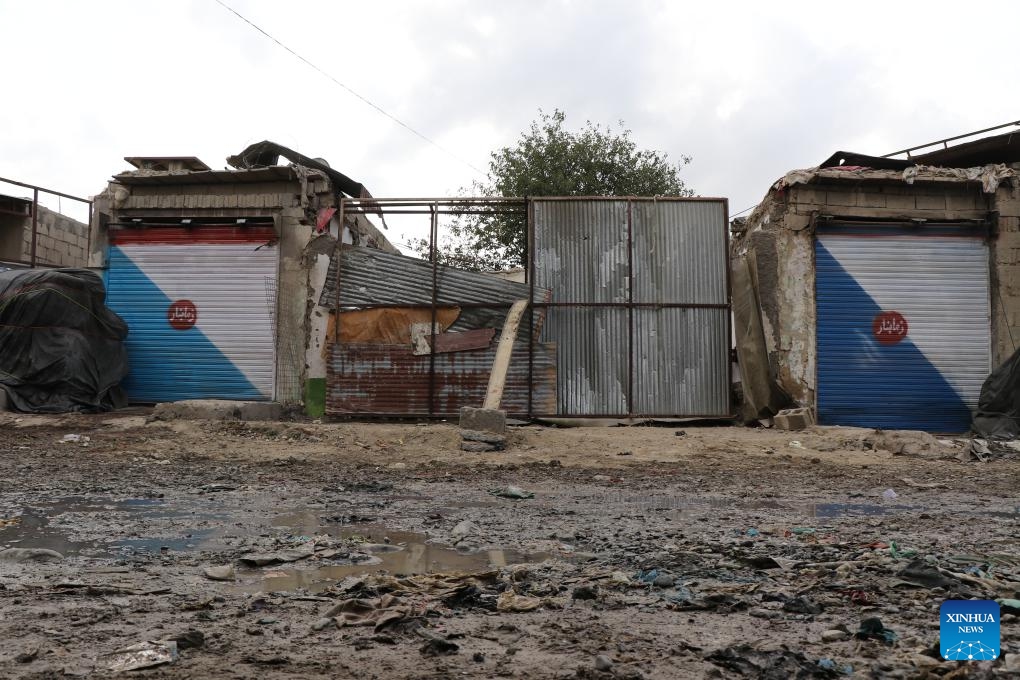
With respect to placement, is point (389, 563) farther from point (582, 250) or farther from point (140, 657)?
point (582, 250)

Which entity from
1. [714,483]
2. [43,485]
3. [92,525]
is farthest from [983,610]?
[43,485]

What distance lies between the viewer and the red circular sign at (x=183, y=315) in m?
12.8

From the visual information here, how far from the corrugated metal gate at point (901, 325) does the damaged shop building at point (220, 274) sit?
303 inches

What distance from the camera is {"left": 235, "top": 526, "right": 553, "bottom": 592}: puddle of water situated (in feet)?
11.2

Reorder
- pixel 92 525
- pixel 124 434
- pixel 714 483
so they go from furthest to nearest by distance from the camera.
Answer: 1. pixel 124 434
2. pixel 714 483
3. pixel 92 525

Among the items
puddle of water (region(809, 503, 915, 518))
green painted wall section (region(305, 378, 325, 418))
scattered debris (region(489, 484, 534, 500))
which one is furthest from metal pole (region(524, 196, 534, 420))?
puddle of water (region(809, 503, 915, 518))

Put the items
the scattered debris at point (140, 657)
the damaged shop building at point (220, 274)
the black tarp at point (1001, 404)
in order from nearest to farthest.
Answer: the scattered debris at point (140, 657)
the black tarp at point (1001, 404)
the damaged shop building at point (220, 274)

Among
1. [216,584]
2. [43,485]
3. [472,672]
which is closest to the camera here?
[472,672]

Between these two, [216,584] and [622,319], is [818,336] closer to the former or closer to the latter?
[622,319]

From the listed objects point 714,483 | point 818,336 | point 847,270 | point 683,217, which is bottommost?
point 714,483

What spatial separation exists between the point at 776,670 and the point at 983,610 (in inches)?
22.5

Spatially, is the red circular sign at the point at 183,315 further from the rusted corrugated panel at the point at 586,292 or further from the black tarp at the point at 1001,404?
the black tarp at the point at 1001,404

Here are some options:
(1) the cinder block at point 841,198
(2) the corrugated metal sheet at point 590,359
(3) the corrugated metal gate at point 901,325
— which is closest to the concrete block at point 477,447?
(2) the corrugated metal sheet at point 590,359

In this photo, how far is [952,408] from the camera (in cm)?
1180
